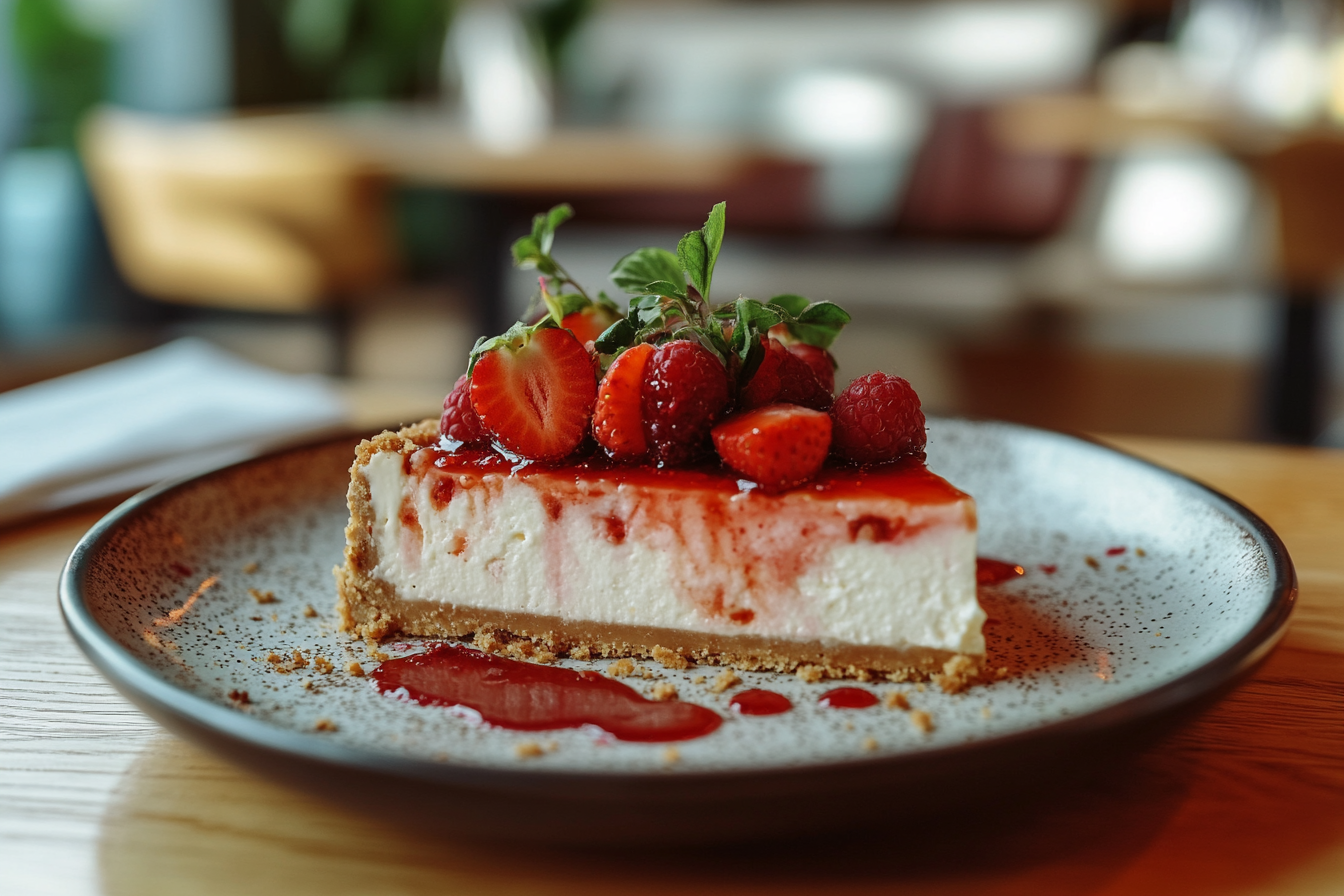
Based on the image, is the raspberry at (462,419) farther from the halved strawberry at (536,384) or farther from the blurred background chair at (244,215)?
the blurred background chair at (244,215)

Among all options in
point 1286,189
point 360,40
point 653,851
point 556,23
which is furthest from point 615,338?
point 360,40

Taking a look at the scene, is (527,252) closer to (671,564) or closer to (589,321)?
(589,321)

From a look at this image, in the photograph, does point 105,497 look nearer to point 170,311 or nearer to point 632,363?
point 632,363

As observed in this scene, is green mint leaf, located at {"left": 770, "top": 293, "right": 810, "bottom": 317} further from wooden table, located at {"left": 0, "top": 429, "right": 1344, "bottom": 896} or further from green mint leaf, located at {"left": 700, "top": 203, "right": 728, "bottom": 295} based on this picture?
wooden table, located at {"left": 0, "top": 429, "right": 1344, "bottom": 896}

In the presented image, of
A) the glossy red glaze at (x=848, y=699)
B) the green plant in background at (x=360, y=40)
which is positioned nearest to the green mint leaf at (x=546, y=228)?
the glossy red glaze at (x=848, y=699)

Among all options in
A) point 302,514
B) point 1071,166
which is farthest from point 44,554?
point 1071,166

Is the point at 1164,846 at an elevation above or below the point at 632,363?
below
